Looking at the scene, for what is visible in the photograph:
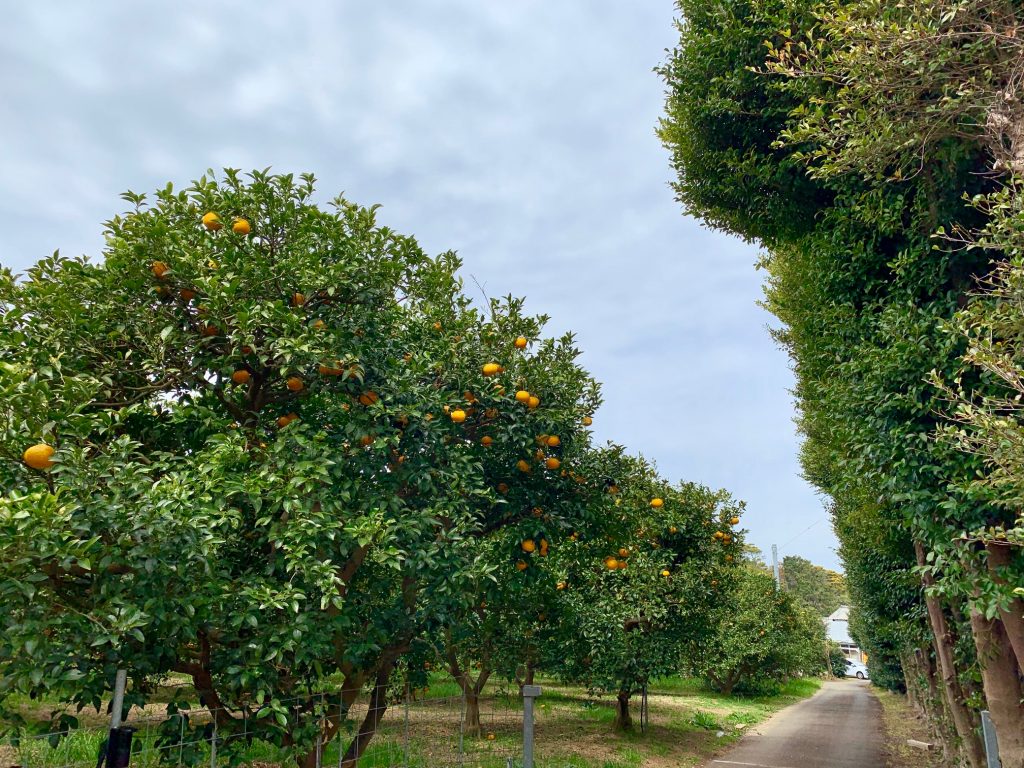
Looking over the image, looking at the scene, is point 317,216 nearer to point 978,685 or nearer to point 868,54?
point 868,54

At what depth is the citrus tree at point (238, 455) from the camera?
358 centimetres

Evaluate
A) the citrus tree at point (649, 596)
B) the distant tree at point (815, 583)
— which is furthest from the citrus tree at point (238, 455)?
the distant tree at point (815, 583)

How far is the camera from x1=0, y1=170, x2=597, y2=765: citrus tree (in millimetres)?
3578

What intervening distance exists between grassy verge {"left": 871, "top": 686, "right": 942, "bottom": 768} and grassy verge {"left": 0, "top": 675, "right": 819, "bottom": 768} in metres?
3.52

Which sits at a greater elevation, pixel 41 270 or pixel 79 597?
pixel 41 270

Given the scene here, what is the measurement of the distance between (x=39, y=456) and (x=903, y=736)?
2167 centimetres

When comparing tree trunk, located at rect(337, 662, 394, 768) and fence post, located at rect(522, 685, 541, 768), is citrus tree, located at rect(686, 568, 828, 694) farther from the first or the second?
fence post, located at rect(522, 685, 541, 768)

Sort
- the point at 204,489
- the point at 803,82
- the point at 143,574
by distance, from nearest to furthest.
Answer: the point at 143,574 → the point at 204,489 → the point at 803,82

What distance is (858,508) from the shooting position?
11.6 m

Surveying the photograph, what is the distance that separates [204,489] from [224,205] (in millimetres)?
2457

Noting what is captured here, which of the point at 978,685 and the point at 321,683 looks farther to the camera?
the point at 978,685

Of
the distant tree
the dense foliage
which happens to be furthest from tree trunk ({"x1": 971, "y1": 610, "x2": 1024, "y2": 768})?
the distant tree

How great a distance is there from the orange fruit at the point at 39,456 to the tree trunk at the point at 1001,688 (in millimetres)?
7787

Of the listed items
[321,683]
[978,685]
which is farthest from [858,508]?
[321,683]
